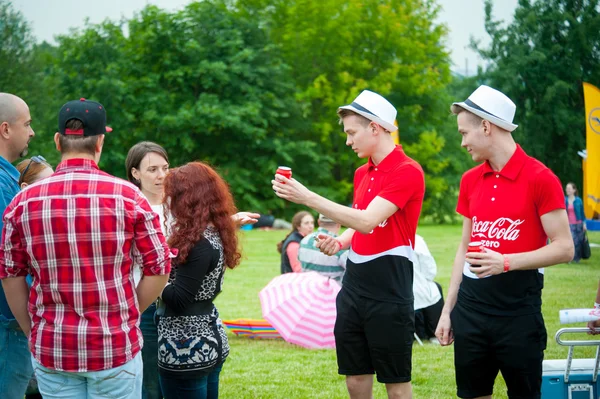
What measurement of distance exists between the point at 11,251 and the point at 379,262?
208 cm

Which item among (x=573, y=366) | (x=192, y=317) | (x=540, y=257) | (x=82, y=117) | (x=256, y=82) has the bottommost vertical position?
(x=573, y=366)

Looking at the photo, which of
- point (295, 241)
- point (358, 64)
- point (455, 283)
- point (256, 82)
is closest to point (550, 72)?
point (358, 64)

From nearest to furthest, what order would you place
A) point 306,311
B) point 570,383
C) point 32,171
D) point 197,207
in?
point 197,207 → point 570,383 → point 32,171 → point 306,311

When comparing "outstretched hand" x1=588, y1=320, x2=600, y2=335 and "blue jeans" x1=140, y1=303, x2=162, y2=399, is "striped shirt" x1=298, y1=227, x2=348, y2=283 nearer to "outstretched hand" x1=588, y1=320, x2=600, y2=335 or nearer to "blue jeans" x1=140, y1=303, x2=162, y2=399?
"blue jeans" x1=140, y1=303, x2=162, y2=399

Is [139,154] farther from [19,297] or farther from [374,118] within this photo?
[19,297]

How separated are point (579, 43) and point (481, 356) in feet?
75.2

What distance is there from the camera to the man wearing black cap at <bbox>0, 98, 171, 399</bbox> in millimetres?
2969

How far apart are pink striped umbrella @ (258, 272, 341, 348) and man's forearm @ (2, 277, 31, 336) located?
17.6ft

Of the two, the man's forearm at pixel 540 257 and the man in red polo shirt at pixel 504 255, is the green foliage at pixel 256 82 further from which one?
the man's forearm at pixel 540 257

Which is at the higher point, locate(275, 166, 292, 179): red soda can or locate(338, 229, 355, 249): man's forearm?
locate(275, 166, 292, 179): red soda can

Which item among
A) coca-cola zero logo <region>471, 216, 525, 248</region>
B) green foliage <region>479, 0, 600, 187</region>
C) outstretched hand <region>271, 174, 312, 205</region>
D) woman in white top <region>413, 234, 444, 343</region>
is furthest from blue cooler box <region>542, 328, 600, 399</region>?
green foliage <region>479, 0, 600, 187</region>

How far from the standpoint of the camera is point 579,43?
24.3 meters

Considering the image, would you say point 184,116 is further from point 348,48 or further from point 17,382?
point 17,382

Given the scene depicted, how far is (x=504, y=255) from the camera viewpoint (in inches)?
146
